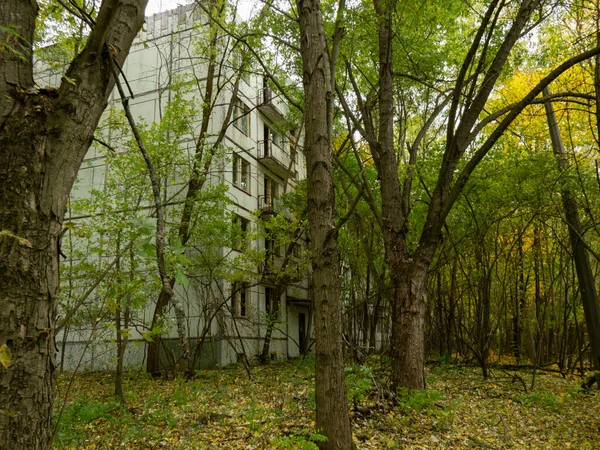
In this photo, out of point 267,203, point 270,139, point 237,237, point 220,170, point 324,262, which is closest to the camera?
point 324,262

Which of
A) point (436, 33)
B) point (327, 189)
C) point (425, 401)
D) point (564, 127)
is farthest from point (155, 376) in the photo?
point (564, 127)

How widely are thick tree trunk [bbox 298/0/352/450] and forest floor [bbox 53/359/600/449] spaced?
329mm

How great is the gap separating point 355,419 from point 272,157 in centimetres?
1509

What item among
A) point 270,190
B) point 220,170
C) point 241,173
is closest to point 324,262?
point 220,170

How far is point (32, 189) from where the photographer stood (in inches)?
69.6

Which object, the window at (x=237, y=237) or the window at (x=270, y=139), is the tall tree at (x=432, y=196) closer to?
the window at (x=237, y=237)

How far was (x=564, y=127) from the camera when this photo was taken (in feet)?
48.8

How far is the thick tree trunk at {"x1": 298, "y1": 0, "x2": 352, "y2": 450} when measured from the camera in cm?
446

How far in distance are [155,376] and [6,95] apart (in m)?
12.6

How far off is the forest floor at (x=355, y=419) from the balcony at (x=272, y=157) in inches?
484

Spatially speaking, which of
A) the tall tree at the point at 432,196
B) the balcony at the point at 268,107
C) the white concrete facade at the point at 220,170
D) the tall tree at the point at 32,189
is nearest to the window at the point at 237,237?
the white concrete facade at the point at 220,170

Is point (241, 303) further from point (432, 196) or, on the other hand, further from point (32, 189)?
point (32, 189)

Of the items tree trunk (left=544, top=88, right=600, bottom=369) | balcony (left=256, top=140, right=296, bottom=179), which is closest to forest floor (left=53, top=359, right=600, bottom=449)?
tree trunk (left=544, top=88, right=600, bottom=369)

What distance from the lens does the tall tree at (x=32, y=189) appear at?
5.39 feet
